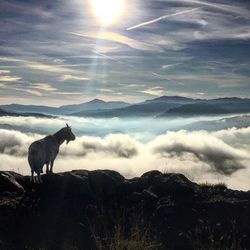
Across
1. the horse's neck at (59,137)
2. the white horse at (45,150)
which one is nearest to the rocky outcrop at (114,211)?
the white horse at (45,150)

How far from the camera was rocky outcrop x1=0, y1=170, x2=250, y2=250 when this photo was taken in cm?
1639

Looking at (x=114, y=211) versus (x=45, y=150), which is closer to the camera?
(x=114, y=211)

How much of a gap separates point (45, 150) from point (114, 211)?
5.75 metres

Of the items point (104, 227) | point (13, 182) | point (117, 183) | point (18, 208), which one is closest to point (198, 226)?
point (104, 227)

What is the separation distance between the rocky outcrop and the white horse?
2.32 ft

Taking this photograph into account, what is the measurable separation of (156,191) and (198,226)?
3838 millimetres

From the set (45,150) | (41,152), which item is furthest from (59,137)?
(41,152)

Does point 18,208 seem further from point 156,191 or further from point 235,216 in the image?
point 235,216

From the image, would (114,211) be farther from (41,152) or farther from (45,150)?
(45,150)

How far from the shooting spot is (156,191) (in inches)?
840


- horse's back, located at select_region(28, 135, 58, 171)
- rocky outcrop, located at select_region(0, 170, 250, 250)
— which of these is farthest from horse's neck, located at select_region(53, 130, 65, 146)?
rocky outcrop, located at select_region(0, 170, 250, 250)

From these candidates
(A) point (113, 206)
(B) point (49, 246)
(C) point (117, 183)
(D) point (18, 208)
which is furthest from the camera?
(C) point (117, 183)

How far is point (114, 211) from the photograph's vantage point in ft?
64.1

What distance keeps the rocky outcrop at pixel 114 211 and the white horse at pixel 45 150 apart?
27.8 inches
